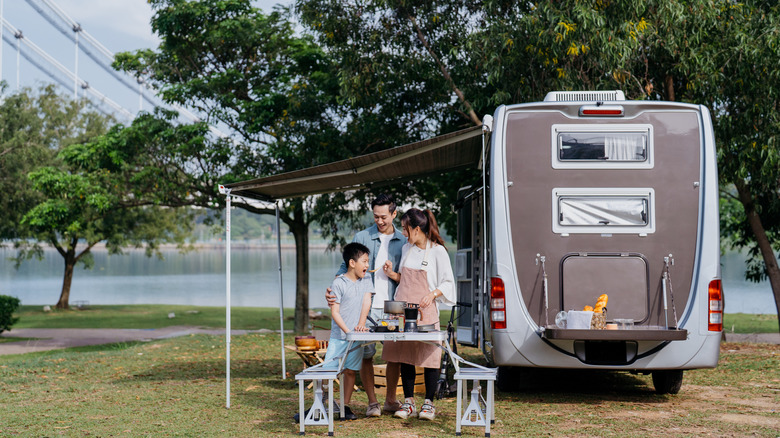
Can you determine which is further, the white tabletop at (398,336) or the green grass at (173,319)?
the green grass at (173,319)

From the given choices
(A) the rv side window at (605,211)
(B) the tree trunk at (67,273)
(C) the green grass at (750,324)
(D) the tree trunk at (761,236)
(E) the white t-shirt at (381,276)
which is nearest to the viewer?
(E) the white t-shirt at (381,276)

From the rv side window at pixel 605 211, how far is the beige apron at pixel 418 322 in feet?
4.49

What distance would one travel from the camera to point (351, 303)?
6172 millimetres

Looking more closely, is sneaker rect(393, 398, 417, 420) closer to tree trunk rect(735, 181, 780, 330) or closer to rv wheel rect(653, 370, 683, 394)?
rv wheel rect(653, 370, 683, 394)

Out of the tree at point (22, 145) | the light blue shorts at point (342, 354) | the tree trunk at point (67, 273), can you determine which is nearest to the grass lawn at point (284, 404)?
the light blue shorts at point (342, 354)

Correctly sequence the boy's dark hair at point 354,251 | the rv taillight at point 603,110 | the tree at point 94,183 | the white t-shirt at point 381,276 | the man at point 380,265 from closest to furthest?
the boy's dark hair at point 354,251 → the man at point 380,265 → the white t-shirt at point 381,276 → the rv taillight at point 603,110 → the tree at point 94,183

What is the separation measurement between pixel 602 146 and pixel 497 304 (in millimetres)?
1624

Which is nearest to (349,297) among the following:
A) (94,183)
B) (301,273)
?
(301,273)

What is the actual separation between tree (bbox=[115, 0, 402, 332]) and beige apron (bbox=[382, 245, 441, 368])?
7.75m

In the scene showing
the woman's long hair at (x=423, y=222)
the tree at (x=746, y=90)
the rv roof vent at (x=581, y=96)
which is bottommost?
the woman's long hair at (x=423, y=222)

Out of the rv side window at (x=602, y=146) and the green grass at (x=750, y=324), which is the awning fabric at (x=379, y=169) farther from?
the green grass at (x=750, y=324)

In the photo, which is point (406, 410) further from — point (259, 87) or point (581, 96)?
point (259, 87)

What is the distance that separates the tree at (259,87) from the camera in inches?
570

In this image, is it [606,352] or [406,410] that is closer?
[406,410]
